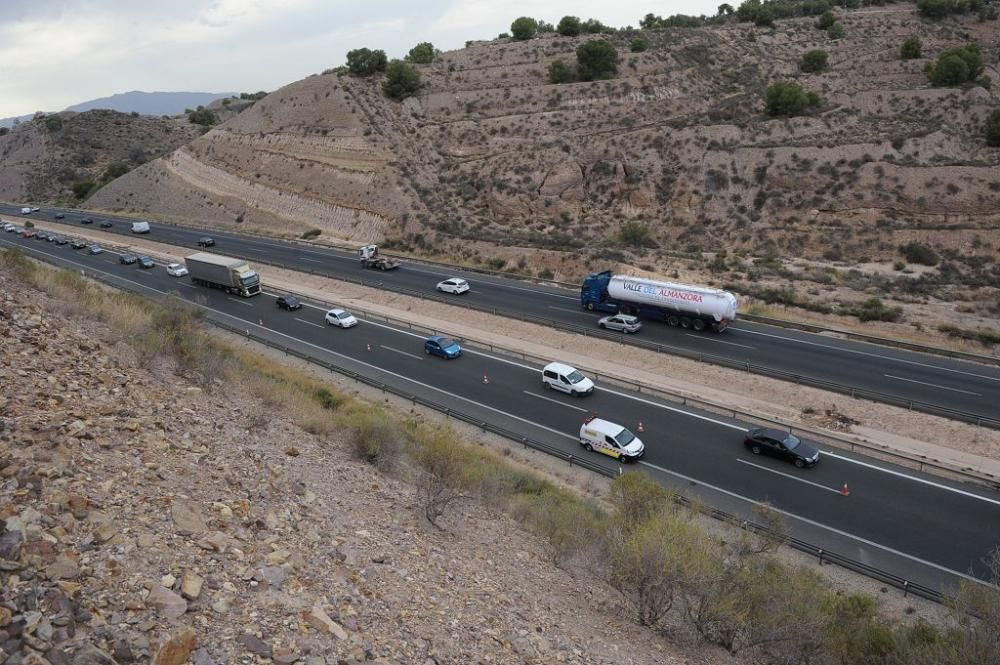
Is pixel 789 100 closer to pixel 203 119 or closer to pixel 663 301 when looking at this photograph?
pixel 663 301

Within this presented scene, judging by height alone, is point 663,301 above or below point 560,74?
below

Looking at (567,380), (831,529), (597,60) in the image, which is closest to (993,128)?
(597,60)

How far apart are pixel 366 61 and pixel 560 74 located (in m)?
26.6

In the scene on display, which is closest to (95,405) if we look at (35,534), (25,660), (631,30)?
(35,534)

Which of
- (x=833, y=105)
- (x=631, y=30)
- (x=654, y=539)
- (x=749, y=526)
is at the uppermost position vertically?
(x=631, y=30)

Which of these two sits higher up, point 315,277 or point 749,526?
point 315,277

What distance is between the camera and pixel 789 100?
2714 inches

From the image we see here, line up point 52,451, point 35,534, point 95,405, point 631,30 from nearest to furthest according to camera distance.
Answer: point 35,534 < point 52,451 < point 95,405 < point 631,30

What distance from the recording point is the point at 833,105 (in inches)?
2805

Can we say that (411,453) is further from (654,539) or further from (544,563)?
(654,539)

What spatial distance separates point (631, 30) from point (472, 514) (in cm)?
9356

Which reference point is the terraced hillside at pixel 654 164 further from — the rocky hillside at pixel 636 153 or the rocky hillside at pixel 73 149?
the rocky hillside at pixel 73 149

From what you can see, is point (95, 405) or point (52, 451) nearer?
point (52, 451)

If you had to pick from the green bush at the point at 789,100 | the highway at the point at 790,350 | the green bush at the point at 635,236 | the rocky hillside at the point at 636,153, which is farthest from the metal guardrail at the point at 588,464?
the green bush at the point at 789,100
